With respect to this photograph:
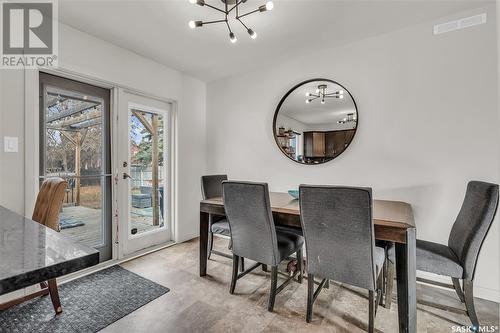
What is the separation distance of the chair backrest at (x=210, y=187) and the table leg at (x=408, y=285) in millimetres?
Result: 2002

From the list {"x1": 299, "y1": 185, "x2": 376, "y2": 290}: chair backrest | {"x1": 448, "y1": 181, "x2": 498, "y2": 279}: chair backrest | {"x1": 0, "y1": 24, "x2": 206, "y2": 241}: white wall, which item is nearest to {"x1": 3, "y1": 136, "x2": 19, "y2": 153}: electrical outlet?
{"x1": 0, "y1": 24, "x2": 206, "y2": 241}: white wall

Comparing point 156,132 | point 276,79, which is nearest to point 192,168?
point 156,132

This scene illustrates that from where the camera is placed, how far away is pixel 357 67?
257cm

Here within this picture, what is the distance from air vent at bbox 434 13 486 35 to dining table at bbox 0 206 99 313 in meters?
2.99

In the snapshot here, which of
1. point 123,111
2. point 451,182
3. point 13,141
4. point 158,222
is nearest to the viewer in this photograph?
point 13,141

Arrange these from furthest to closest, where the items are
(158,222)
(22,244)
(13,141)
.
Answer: (158,222) < (13,141) < (22,244)

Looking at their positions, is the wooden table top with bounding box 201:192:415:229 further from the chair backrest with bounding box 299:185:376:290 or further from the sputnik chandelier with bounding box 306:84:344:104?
the sputnik chandelier with bounding box 306:84:344:104

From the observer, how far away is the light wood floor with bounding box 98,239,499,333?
5.47 feet

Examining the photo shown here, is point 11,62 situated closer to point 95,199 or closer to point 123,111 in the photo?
point 123,111

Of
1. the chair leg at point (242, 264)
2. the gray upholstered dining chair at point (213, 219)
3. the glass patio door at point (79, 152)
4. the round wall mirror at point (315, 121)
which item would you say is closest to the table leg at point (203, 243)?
the gray upholstered dining chair at point (213, 219)

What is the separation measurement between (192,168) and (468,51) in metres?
3.29

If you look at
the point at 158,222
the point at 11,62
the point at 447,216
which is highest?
the point at 11,62

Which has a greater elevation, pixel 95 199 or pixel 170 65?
pixel 170 65

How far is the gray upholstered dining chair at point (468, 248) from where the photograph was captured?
1494mm
